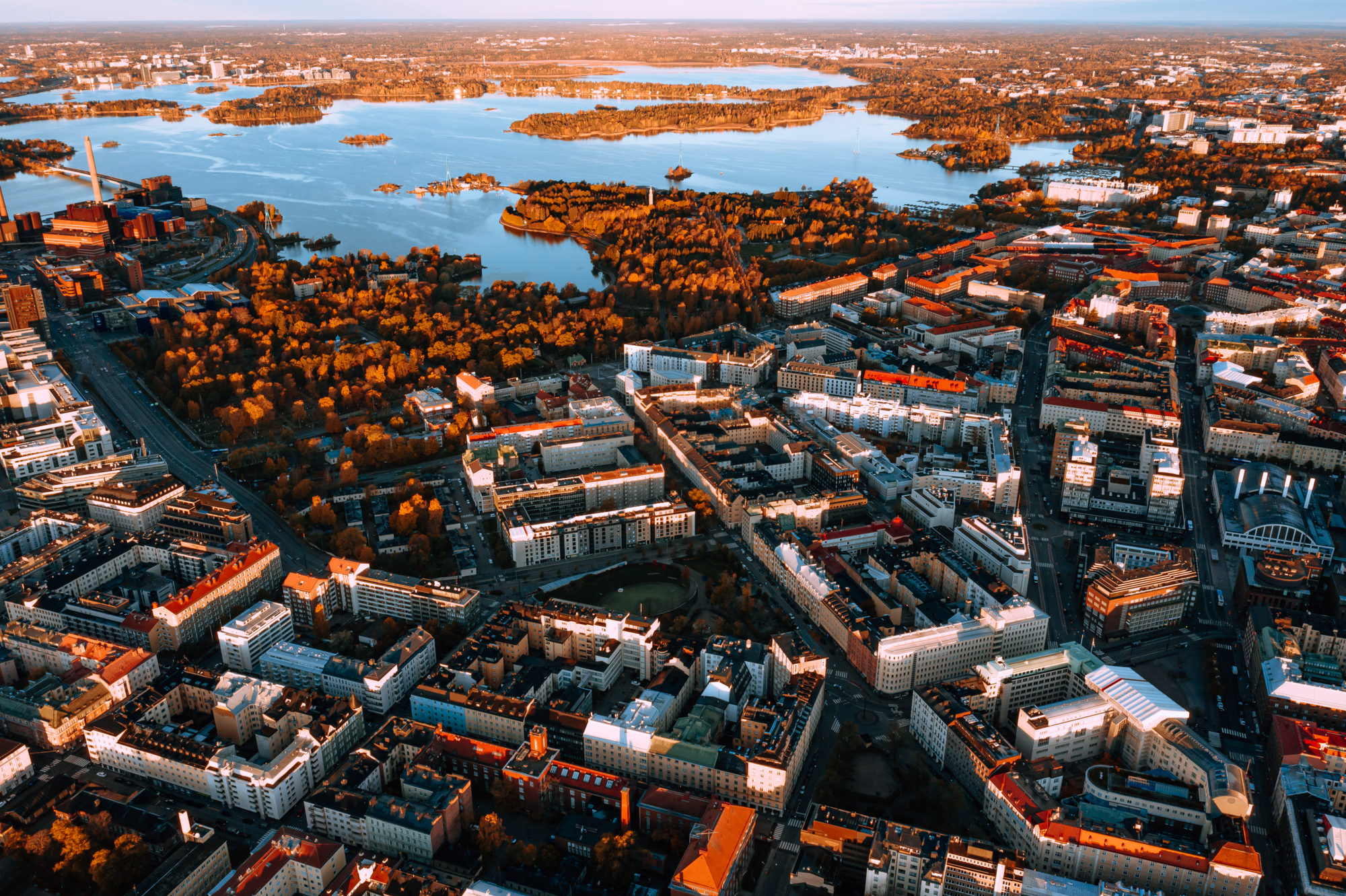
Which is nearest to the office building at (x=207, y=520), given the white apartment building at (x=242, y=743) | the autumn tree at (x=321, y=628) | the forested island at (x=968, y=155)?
the autumn tree at (x=321, y=628)

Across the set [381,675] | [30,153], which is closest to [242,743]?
[381,675]

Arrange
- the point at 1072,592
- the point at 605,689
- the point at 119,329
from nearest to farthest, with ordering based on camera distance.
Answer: the point at 605,689, the point at 1072,592, the point at 119,329

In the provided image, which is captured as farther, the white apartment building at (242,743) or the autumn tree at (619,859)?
the white apartment building at (242,743)

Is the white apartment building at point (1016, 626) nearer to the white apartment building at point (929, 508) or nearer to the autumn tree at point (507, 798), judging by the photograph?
the white apartment building at point (929, 508)

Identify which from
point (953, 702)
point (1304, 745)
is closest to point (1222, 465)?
point (1304, 745)

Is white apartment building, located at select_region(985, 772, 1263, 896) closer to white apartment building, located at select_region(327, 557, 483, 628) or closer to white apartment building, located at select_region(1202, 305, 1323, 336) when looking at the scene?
white apartment building, located at select_region(327, 557, 483, 628)

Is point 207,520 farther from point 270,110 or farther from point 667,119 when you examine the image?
point 270,110

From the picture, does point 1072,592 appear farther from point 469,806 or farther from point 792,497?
point 469,806
